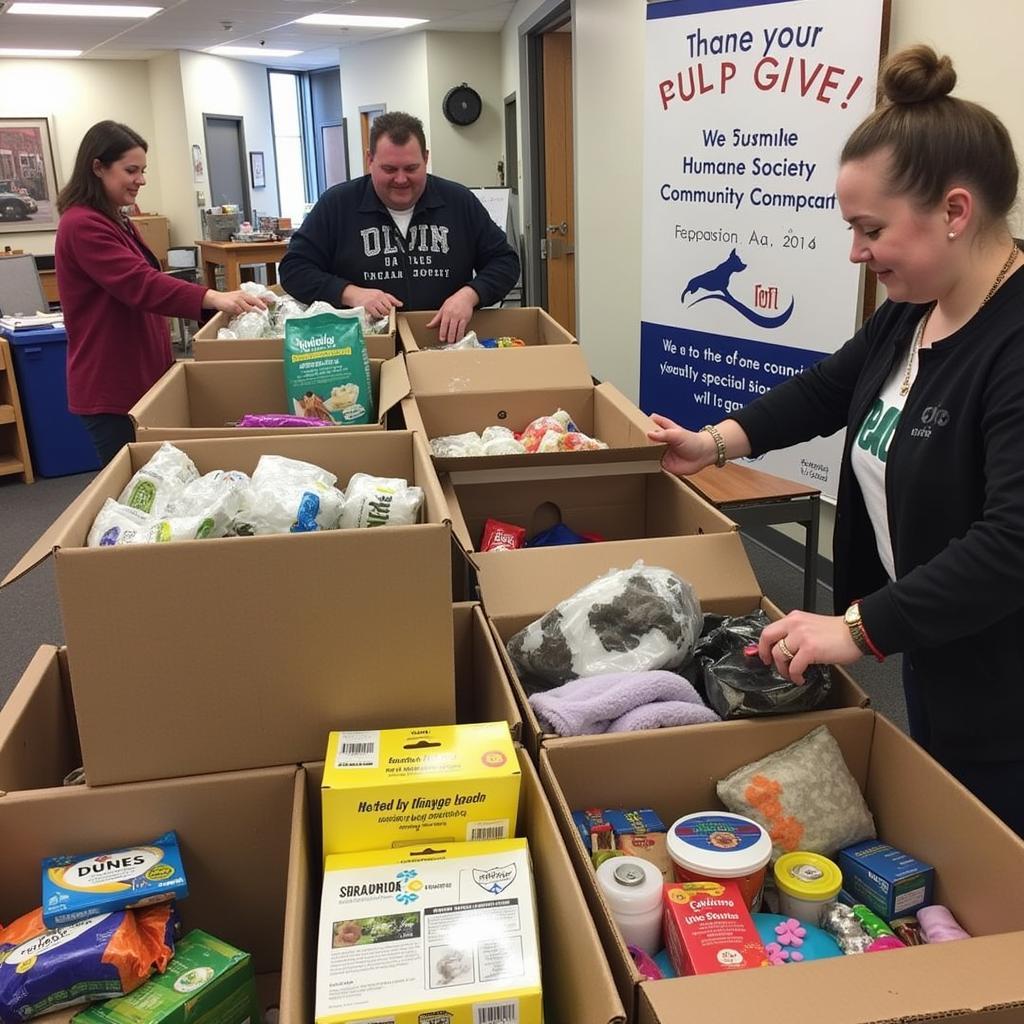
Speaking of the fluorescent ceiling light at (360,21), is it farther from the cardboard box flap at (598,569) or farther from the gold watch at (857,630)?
the gold watch at (857,630)

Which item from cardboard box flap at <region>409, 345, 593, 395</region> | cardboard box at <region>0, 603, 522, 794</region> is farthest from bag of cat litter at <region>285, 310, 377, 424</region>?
cardboard box at <region>0, 603, 522, 794</region>

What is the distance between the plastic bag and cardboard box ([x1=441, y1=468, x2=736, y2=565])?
0.73 meters

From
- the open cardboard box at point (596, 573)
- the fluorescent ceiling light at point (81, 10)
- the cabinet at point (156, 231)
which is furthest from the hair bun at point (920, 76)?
the cabinet at point (156, 231)

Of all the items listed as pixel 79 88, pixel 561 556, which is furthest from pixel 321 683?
pixel 79 88

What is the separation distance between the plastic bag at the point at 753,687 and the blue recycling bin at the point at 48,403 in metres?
4.41

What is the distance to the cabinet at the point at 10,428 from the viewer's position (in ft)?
15.8

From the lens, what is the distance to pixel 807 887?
1.05 meters

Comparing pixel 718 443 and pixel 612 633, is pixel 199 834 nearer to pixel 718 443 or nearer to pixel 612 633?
pixel 612 633

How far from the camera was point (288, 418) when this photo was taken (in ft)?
6.05

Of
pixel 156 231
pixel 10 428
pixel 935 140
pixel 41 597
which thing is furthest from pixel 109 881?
pixel 156 231

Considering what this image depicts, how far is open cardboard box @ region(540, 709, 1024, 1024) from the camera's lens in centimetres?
75

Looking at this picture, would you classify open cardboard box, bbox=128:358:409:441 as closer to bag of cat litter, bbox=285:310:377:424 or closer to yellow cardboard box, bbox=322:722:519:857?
bag of cat litter, bbox=285:310:377:424

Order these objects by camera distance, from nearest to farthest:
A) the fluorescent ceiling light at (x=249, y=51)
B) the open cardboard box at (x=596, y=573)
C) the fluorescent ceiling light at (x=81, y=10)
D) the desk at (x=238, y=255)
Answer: the open cardboard box at (x=596, y=573) < the fluorescent ceiling light at (x=81, y=10) < the desk at (x=238, y=255) < the fluorescent ceiling light at (x=249, y=51)

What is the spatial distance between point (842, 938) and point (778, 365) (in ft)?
8.86
